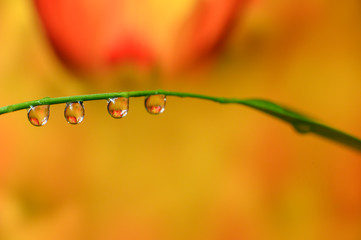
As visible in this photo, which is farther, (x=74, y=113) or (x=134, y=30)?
(x=134, y=30)

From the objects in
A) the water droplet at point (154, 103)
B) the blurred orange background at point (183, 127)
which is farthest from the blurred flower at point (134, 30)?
the water droplet at point (154, 103)

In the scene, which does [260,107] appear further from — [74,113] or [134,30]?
[134,30]

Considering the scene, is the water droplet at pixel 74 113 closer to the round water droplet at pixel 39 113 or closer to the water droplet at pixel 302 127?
the round water droplet at pixel 39 113

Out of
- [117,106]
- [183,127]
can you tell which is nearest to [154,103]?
[117,106]

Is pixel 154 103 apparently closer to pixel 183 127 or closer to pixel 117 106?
pixel 117 106

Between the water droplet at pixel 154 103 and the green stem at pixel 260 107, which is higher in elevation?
the water droplet at pixel 154 103

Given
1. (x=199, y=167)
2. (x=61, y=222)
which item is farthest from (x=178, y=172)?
(x=61, y=222)

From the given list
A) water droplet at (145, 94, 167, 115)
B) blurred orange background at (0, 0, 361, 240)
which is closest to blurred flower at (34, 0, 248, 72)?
blurred orange background at (0, 0, 361, 240)

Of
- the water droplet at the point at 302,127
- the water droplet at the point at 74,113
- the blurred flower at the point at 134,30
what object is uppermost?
the blurred flower at the point at 134,30

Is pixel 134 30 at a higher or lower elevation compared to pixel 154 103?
higher
